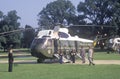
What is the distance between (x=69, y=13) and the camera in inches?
5423

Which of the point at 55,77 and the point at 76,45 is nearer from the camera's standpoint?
the point at 55,77

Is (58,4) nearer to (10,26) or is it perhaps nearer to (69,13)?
(69,13)

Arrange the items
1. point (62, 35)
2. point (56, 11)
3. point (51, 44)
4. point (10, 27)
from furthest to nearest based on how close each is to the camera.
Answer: point (56, 11) < point (10, 27) < point (62, 35) < point (51, 44)

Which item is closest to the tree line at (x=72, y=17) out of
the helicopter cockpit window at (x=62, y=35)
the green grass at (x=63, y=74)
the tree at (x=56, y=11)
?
the tree at (x=56, y=11)

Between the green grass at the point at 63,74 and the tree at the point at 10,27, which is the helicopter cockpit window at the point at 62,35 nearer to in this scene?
the green grass at the point at 63,74

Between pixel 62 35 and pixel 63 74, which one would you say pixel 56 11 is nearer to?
pixel 62 35

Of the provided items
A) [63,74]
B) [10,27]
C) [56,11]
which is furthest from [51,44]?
[56,11]

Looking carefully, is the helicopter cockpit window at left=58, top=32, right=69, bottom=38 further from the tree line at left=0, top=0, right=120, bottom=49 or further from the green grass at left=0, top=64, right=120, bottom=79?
the tree line at left=0, top=0, right=120, bottom=49

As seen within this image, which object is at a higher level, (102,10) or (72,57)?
(102,10)

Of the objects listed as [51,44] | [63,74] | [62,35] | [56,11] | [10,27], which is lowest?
[63,74]

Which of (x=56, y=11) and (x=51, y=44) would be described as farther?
(x=56, y=11)

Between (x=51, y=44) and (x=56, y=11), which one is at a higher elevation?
(x=56, y=11)

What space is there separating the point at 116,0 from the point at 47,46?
221 feet

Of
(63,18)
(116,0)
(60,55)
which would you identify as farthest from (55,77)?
(63,18)
